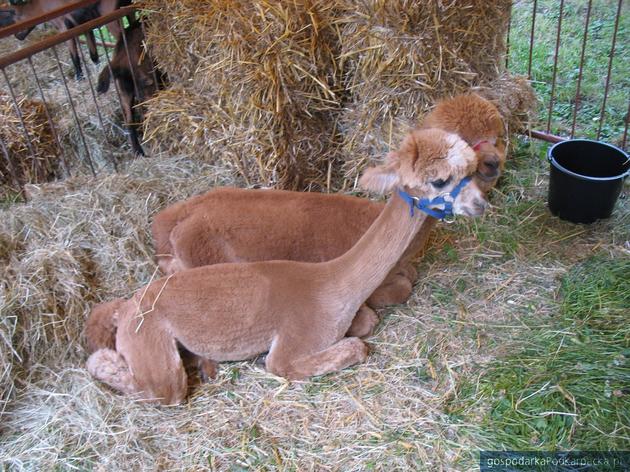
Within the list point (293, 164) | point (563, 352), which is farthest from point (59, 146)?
point (563, 352)

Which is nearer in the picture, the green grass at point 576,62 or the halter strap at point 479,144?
the halter strap at point 479,144

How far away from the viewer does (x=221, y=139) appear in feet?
13.8

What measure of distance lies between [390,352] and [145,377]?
1233 millimetres

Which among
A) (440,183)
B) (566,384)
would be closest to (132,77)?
(440,183)

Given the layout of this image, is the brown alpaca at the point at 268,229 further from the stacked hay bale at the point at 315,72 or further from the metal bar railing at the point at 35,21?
the metal bar railing at the point at 35,21

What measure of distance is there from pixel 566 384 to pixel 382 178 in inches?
50.0

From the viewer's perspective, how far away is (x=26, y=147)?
4773 millimetres

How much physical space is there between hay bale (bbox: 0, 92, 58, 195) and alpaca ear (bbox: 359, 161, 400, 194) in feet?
9.74

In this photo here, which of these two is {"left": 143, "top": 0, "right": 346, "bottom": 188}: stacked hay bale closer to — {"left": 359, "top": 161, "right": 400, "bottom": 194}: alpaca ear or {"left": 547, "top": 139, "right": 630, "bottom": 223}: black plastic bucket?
{"left": 359, "top": 161, "right": 400, "bottom": 194}: alpaca ear

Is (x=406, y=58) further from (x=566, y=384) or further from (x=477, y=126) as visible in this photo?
(x=566, y=384)

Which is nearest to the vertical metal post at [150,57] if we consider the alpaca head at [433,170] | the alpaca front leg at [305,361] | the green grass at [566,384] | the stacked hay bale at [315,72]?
the stacked hay bale at [315,72]

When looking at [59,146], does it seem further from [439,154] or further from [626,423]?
[626,423]

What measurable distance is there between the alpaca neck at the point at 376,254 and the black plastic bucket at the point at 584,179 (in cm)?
150

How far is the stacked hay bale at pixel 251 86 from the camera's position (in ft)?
12.3
